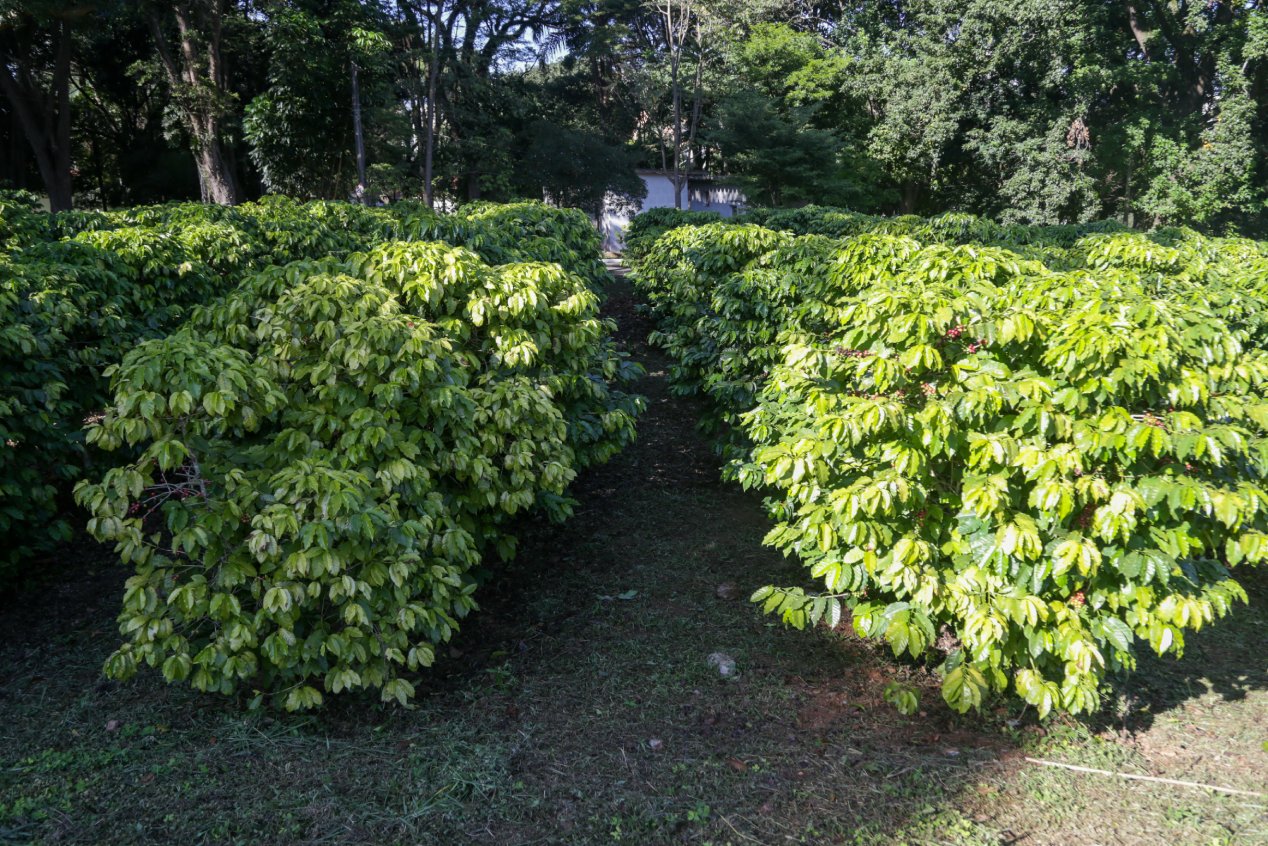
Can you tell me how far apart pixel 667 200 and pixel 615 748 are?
1133 inches

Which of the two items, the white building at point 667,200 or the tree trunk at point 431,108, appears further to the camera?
the white building at point 667,200

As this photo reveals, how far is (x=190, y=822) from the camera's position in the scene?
2420 mm

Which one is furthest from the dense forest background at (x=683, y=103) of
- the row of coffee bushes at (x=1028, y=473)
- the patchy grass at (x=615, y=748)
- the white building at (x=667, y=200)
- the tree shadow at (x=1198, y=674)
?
the tree shadow at (x=1198, y=674)

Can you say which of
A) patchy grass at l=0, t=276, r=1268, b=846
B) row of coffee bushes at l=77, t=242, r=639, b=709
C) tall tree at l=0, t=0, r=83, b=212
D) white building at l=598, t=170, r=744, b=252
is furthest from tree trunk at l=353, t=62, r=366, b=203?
row of coffee bushes at l=77, t=242, r=639, b=709

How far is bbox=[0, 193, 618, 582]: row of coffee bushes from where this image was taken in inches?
139

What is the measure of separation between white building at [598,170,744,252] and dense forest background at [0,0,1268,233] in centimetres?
133

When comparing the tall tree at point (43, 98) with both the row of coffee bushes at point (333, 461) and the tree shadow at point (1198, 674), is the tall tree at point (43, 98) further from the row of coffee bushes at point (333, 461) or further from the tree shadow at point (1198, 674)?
the tree shadow at point (1198, 674)

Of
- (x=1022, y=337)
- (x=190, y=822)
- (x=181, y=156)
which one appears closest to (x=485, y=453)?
(x=190, y=822)

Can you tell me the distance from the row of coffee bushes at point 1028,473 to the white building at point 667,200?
2461 cm

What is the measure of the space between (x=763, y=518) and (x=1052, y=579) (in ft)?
8.07

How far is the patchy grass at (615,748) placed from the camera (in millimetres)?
2494

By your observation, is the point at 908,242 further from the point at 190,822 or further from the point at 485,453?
the point at 190,822

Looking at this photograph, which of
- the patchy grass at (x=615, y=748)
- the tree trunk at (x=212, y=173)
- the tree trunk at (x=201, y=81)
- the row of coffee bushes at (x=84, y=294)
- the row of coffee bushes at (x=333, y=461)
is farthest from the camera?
the tree trunk at (x=212, y=173)

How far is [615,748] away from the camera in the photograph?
291 cm
